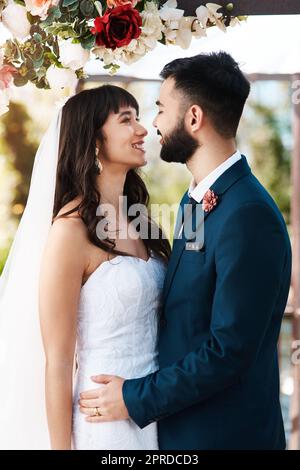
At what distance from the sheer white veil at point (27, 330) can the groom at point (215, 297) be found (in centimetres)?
21

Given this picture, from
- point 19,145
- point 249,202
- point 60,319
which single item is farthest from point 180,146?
point 19,145

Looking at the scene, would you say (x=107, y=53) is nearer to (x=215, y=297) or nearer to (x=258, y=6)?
(x=258, y=6)

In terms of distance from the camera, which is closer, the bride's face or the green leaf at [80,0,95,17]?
the green leaf at [80,0,95,17]

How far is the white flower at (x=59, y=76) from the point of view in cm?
228

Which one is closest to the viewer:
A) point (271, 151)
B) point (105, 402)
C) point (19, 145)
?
point (105, 402)

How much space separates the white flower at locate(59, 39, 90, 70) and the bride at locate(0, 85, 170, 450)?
0.13 m

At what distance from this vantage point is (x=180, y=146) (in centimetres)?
221

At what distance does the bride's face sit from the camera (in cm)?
235

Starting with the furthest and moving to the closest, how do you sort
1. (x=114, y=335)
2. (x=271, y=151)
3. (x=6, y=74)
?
(x=271, y=151), (x=6, y=74), (x=114, y=335)

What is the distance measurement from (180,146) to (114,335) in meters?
0.62

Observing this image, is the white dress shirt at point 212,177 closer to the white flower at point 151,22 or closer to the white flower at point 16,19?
the white flower at point 151,22

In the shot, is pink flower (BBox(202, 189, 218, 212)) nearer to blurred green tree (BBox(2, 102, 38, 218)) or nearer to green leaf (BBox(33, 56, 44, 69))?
green leaf (BBox(33, 56, 44, 69))

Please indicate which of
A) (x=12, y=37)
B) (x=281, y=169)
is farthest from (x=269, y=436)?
(x=281, y=169)

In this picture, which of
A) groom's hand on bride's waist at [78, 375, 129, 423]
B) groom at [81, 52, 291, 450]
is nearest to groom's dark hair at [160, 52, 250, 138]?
groom at [81, 52, 291, 450]
